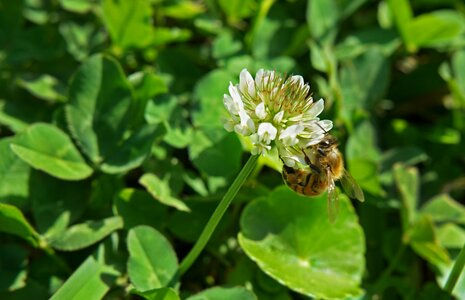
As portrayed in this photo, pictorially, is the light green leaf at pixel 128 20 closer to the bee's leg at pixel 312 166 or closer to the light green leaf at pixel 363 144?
the light green leaf at pixel 363 144

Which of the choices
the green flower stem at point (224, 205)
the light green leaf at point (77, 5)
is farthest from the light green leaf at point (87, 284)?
the light green leaf at point (77, 5)

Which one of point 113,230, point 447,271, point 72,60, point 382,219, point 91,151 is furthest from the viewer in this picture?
point 72,60

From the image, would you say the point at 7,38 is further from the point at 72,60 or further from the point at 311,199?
the point at 311,199

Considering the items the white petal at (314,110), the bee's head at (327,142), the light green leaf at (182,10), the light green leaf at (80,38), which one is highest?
the white petal at (314,110)

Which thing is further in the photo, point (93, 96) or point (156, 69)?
point (156, 69)

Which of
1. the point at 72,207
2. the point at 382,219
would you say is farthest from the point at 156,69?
the point at 382,219

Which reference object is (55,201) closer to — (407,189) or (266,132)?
(266,132)
